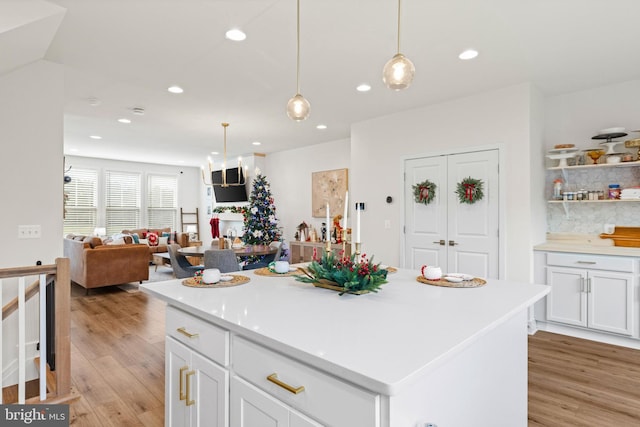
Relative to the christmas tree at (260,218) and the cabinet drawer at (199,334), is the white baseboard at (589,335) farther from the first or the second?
the christmas tree at (260,218)

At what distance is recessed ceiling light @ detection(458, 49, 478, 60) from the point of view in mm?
2969

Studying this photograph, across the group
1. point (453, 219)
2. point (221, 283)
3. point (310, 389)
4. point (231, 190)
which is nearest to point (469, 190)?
point (453, 219)

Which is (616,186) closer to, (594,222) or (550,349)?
(594,222)

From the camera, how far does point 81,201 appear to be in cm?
878

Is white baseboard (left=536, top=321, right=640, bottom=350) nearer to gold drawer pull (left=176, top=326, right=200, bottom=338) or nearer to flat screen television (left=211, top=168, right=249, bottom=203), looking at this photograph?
gold drawer pull (left=176, top=326, right=200, bottom=338)

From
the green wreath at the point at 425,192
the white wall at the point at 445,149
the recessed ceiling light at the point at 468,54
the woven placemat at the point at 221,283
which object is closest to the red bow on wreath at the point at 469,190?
the white wall at the point at 445,149

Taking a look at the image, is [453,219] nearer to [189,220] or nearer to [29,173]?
[29,173]

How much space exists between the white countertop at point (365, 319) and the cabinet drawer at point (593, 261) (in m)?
2.26

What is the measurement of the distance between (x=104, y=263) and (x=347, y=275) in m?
5.24

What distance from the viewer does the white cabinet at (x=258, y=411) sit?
1.03m

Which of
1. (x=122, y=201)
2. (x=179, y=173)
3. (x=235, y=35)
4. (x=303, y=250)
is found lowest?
(x=303, y=250)

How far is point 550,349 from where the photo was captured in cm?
336

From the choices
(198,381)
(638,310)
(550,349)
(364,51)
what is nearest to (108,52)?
(364,51)

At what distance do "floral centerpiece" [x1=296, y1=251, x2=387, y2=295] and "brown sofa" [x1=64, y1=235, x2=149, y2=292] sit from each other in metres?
4.94
